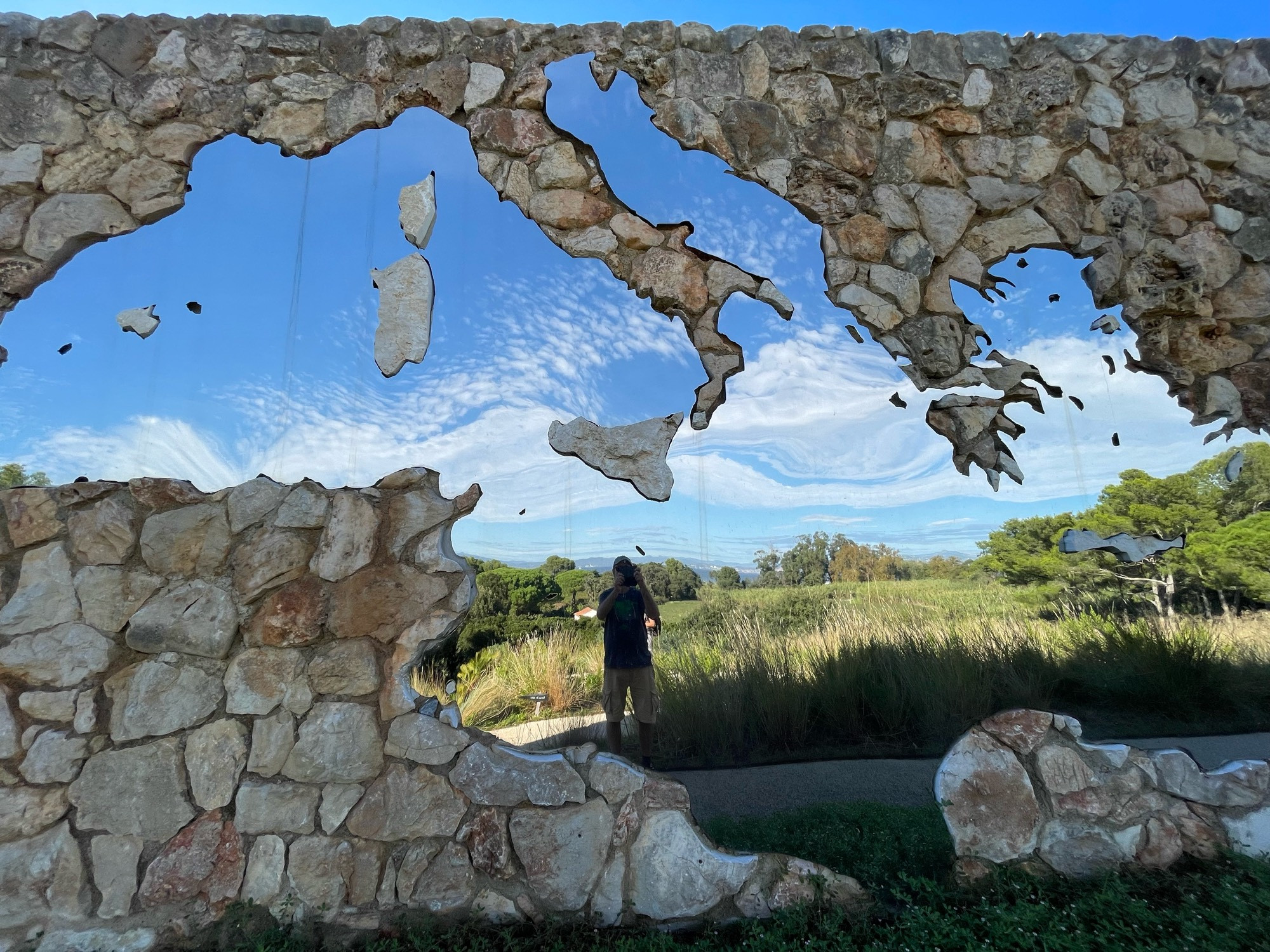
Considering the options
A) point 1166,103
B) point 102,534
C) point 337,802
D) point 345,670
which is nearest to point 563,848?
point 337,802

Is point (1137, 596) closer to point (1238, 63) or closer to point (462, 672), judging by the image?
point (1238, 63)

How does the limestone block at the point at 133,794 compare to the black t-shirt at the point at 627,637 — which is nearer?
the limestone block at the point at 133,794

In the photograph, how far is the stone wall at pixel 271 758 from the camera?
2066 mm

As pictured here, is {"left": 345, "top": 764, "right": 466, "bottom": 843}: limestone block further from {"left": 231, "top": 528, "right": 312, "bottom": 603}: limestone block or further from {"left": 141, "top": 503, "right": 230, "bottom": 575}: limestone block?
{"left": 141, "top": 503, "right": 230, "bottom": 575}: limestone block

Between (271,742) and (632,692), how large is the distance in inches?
79.8

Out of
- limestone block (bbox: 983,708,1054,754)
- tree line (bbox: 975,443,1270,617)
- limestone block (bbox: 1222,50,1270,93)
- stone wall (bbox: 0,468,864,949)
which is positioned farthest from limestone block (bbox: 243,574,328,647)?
tree line (bbox: 975,443,1270,617)

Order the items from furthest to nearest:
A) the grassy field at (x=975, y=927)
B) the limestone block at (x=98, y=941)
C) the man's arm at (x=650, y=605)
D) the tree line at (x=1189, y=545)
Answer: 1. the tree line at (x=1189, y=545)
2. the man's arm at (x=650, y=605)
3. the limestone block at (x=98, y=941)
4. the grassy field at (x=975, y=927)

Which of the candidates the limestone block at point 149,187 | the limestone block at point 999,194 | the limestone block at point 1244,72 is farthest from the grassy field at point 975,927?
the limestone block at point 1244,72

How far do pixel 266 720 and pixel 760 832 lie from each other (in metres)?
2.06

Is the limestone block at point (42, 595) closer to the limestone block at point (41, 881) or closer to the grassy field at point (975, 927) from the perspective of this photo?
the limestone block at point (41, 881)

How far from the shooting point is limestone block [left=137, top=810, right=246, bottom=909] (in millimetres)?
2053

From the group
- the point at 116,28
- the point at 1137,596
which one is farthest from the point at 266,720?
the point at 1137,596

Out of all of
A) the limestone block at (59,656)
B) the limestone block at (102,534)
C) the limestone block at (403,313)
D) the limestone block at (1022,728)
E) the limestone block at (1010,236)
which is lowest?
the limestone block at (1022,728)

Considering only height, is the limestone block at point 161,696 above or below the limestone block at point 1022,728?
above
